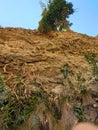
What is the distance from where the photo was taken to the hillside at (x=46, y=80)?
668cm

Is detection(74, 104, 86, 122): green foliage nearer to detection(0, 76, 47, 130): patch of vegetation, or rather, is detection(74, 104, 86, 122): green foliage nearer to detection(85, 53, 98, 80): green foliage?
detection(0, 76, 47, 130): patch of vegetation

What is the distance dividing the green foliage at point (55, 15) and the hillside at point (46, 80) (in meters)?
0.33

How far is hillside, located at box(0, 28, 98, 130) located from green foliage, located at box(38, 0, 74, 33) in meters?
0.33

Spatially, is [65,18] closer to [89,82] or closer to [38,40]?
[38,40]

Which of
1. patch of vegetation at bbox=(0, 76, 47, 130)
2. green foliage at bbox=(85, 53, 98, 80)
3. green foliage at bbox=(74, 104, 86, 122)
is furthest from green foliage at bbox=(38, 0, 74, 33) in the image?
green foliage at bbox=(74, 104, 86, 122)

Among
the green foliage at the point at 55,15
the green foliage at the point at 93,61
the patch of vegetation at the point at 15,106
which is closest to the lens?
the patch of vegetation at the point at 15,106

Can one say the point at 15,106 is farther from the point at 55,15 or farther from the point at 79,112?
the point at 55,15

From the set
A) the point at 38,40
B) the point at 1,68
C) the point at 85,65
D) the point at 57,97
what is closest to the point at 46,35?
the point at 38,40

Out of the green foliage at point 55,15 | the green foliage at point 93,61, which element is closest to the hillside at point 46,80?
the green foliage at point 93,61

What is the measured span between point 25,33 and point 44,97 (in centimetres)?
365

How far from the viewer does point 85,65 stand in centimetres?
896

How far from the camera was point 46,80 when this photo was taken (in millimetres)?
7961

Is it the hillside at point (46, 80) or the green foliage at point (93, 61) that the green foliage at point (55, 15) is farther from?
the green foliage at point (93, 61)

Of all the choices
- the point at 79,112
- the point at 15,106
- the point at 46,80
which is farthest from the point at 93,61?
the point at 15,106
